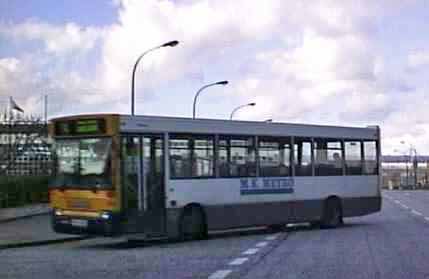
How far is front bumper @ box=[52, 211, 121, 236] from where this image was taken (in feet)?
66.0

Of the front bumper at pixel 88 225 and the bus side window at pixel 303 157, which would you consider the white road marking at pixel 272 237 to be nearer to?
the bus side window at pixel 303 157

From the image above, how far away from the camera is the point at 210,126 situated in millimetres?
22984

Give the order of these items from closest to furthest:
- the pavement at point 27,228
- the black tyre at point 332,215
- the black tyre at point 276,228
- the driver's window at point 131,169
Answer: the driver's window at point 131,169, the pavement at point 27,228, the black tyre at point 276,228, the black tyre at point 332,215

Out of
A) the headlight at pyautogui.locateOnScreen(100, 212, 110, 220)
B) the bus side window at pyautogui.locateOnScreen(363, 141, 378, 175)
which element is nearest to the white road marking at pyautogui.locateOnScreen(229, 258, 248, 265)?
the headlight at pyautogui.locateOnScreen(100, 212, 110, 220)

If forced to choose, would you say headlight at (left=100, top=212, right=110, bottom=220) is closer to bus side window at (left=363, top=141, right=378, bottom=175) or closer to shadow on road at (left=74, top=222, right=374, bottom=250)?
shadow on road at (left=74, top=222, right=374, bottom=250)

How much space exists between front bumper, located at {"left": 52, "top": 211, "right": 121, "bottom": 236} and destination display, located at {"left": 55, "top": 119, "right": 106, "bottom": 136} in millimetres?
1779

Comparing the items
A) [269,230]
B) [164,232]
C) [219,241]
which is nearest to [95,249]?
[164,232]

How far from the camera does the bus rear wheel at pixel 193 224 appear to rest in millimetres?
22188

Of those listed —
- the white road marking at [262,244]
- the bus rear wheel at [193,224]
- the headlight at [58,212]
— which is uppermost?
the headlight at [58,212]

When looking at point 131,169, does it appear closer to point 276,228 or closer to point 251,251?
point 251,251

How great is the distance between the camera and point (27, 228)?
28078mm

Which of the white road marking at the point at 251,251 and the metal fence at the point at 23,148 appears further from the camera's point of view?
the metal fence at the point at 23,148

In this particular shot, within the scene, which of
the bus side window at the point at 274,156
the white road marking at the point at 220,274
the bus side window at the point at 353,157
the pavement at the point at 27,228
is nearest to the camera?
the white road marking at the point at 220,274

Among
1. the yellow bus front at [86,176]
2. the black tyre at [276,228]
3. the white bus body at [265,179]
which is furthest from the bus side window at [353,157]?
the yellow bus front at [86,176]
